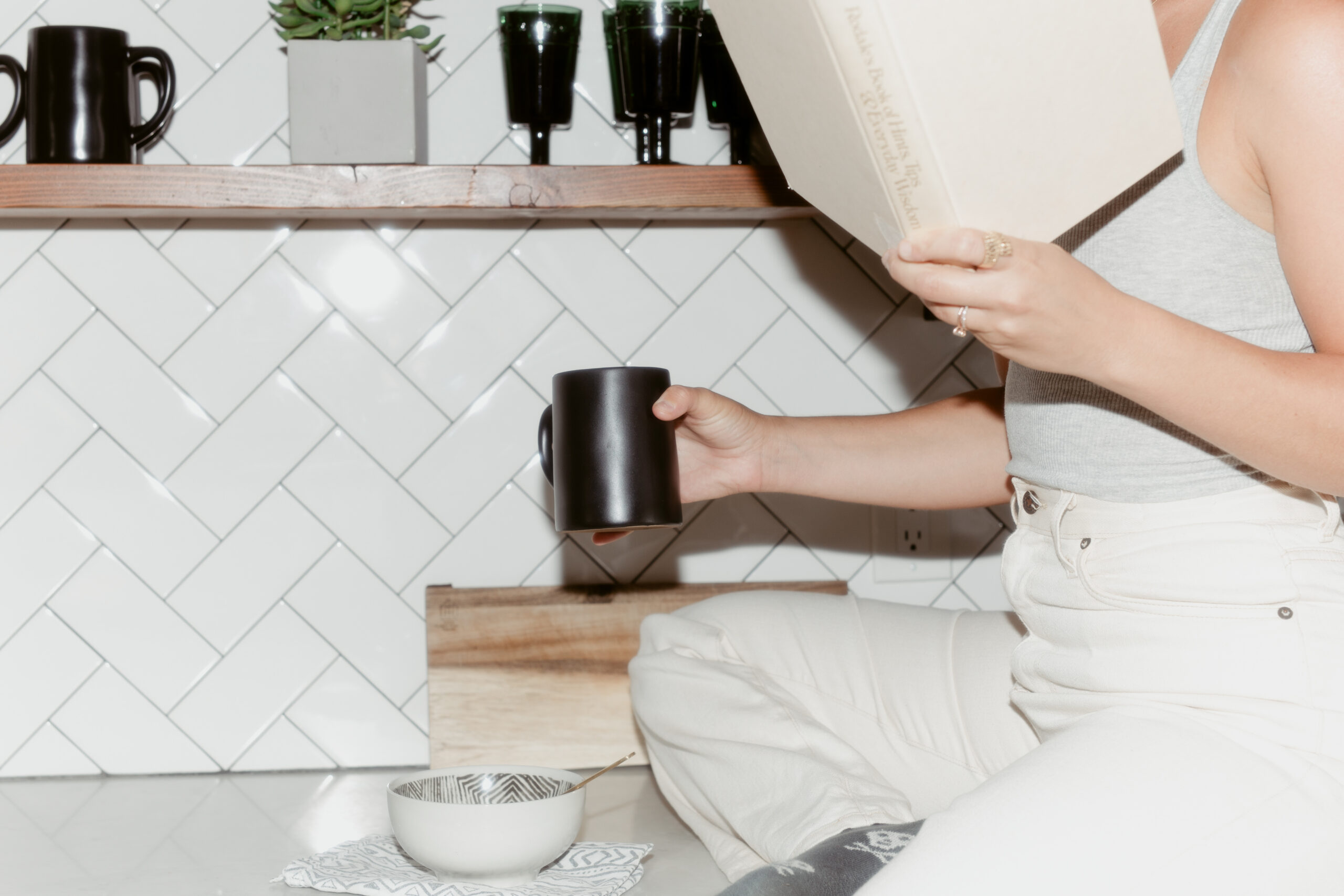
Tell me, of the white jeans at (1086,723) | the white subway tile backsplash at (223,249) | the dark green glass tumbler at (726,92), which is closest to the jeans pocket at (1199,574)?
the white jeans at (1086,723)

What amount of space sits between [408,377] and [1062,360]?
2.63 feet

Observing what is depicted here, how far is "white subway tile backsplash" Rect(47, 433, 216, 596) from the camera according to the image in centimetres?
121

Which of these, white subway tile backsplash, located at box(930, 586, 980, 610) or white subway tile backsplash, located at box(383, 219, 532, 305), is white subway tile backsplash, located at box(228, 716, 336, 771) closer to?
white subway tile backsplash, located at box(383, 219, 532, 305)

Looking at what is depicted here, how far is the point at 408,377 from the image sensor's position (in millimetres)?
1237

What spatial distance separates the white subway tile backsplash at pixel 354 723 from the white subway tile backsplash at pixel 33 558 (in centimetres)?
29

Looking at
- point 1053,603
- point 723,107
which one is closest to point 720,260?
point 723,107

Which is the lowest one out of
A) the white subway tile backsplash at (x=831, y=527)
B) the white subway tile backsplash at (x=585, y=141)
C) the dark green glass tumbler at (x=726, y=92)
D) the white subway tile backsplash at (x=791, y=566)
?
the white subway tile backsplash at (x=791, y=566)

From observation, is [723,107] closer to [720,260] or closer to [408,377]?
[720,260]

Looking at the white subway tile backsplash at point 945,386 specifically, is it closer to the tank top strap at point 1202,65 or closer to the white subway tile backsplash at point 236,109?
the tank top strap at point 1202,65

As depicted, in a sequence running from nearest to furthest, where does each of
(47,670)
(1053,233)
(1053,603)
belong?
(1053,233)
(1053,603)
(47,670)

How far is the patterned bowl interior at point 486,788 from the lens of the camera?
0.93 meters

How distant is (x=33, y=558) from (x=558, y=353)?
60 centimetres

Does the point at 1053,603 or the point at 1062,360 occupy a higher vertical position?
the point at 1062,360

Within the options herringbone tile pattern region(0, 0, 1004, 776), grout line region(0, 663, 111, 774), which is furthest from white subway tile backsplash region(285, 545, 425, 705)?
grout line region(0, 663, 111, 774)
